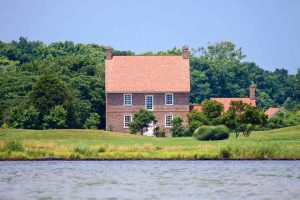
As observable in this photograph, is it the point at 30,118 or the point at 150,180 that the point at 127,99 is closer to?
the point at 30,118

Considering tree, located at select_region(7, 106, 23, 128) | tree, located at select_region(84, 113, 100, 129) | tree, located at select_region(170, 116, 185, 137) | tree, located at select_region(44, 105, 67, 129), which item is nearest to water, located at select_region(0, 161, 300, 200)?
tree, located at select_region(44, 105, 67, 129)

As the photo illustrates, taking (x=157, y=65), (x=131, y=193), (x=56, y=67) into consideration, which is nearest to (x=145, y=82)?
(x=157, y=65)

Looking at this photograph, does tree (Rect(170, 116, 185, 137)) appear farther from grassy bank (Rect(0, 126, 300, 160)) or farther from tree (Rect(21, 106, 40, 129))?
grassy bank (Rect(0, 126, 300, 160))

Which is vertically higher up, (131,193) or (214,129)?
(214,129)

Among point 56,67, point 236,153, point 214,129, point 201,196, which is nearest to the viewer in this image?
point 201,196

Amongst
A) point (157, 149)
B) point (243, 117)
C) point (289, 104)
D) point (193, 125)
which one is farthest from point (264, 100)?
point (157, 149)

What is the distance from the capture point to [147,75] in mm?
90375

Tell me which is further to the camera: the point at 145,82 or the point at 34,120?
the point at 145,82

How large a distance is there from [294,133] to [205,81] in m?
55.7

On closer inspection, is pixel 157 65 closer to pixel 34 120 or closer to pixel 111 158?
pixel 34 120

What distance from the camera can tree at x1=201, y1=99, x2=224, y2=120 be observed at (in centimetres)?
7694

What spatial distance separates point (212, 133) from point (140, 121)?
16933mm

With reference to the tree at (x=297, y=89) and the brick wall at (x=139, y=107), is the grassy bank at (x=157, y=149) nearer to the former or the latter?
the brick wall at (x=139, y=107)

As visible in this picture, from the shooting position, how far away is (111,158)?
187 ft
